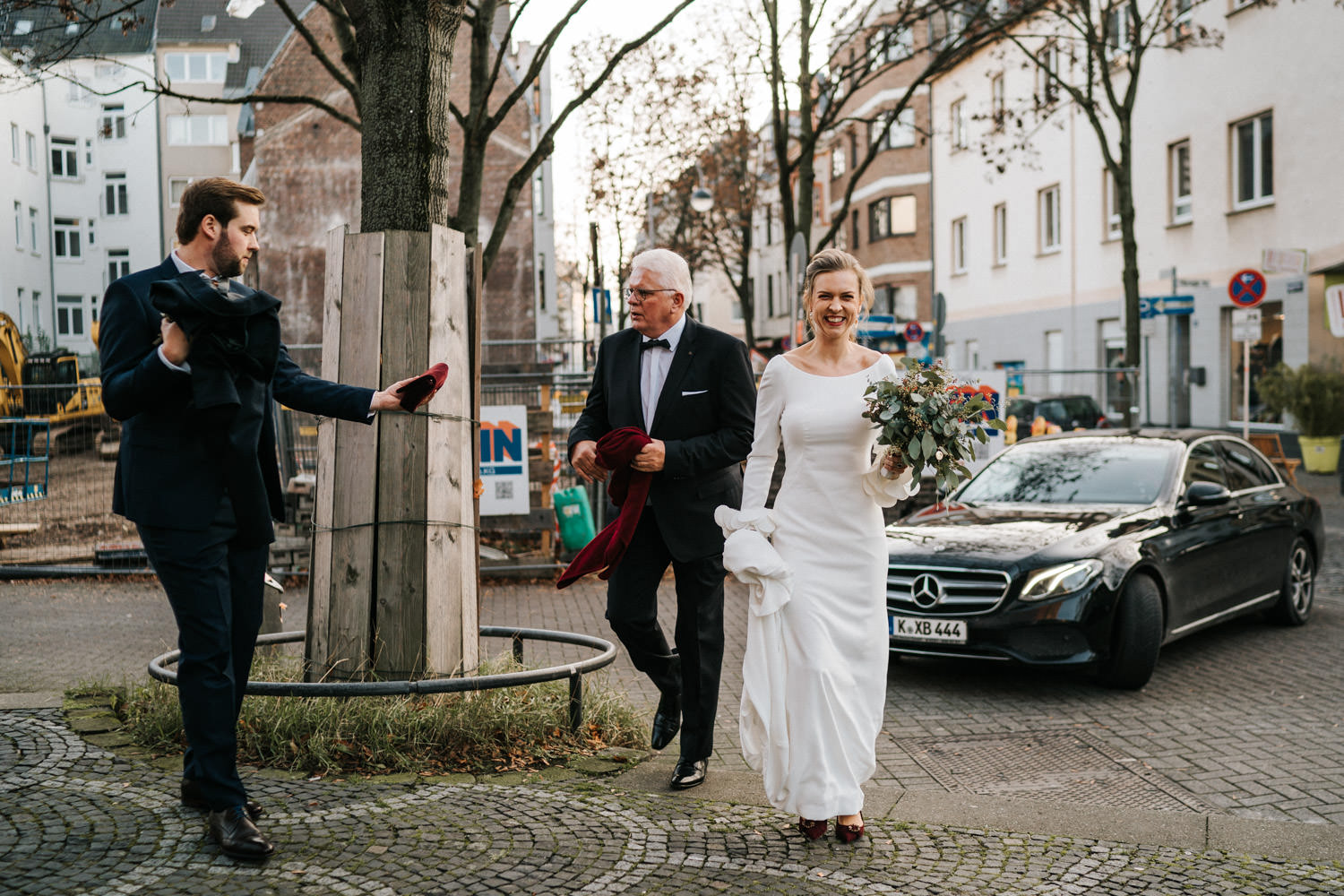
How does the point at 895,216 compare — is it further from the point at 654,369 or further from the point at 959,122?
the point at 654,369

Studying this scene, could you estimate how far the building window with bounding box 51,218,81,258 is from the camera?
55469 mm

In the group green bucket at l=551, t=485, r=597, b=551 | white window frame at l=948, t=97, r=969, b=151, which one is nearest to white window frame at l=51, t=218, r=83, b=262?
white window frame at l=948, t=97, r=969, b=151

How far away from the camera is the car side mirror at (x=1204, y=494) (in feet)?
26.7

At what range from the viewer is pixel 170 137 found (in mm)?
58938

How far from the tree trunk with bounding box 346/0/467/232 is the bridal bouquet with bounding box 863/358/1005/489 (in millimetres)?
2479

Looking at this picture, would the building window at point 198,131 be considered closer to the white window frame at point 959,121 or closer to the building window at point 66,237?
the building window at point 66,237

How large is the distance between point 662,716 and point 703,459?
1167 millimetres

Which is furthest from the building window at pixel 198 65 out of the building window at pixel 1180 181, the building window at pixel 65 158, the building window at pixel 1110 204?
the building window at pixel 1180 181

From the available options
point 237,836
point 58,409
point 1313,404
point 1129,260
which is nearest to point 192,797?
point 237,836

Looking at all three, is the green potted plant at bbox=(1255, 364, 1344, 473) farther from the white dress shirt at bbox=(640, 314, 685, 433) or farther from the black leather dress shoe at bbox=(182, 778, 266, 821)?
the black leather dress shoe at bbox=(182, 778, 266, 821)

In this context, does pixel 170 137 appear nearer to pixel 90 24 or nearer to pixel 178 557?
pixel 90 24

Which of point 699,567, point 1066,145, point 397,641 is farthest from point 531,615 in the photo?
point 1066,145

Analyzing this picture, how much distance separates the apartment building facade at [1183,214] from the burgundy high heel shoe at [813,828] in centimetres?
1630

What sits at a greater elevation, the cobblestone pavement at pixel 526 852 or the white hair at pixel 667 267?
the white hair at pixel 667 267
